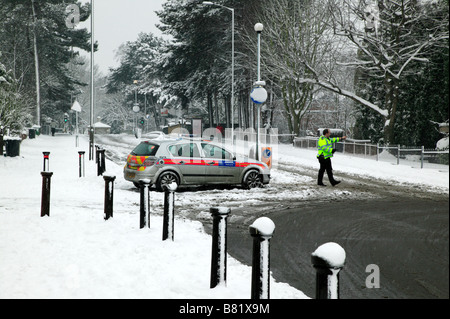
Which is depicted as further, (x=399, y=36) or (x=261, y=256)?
(x=261, y=256)

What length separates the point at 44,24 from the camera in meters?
46.0

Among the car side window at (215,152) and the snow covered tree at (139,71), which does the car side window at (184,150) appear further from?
the snow covered tree at (139,71)

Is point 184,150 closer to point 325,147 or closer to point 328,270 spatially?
point 325,147

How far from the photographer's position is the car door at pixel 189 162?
1232 cm

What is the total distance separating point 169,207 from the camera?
652 centimetres

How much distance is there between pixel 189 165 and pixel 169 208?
594cm

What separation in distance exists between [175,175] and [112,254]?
6.56 meters

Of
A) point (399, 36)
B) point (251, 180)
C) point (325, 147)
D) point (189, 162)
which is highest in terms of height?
point (399, 36)

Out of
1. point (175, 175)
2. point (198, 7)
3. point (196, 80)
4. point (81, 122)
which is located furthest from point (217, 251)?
point (81, 122)

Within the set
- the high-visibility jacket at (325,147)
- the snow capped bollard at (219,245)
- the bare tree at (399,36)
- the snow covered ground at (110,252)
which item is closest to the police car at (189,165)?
the snow covered ground at (110,252)

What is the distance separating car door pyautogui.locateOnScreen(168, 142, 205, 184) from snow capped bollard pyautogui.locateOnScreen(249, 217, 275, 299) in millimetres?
8810

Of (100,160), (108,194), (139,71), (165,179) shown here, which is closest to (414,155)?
(108,194)

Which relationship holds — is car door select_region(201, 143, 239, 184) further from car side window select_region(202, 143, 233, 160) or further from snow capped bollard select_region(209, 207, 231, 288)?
snow capped bollard select_region(209, 207, 231, 288)
